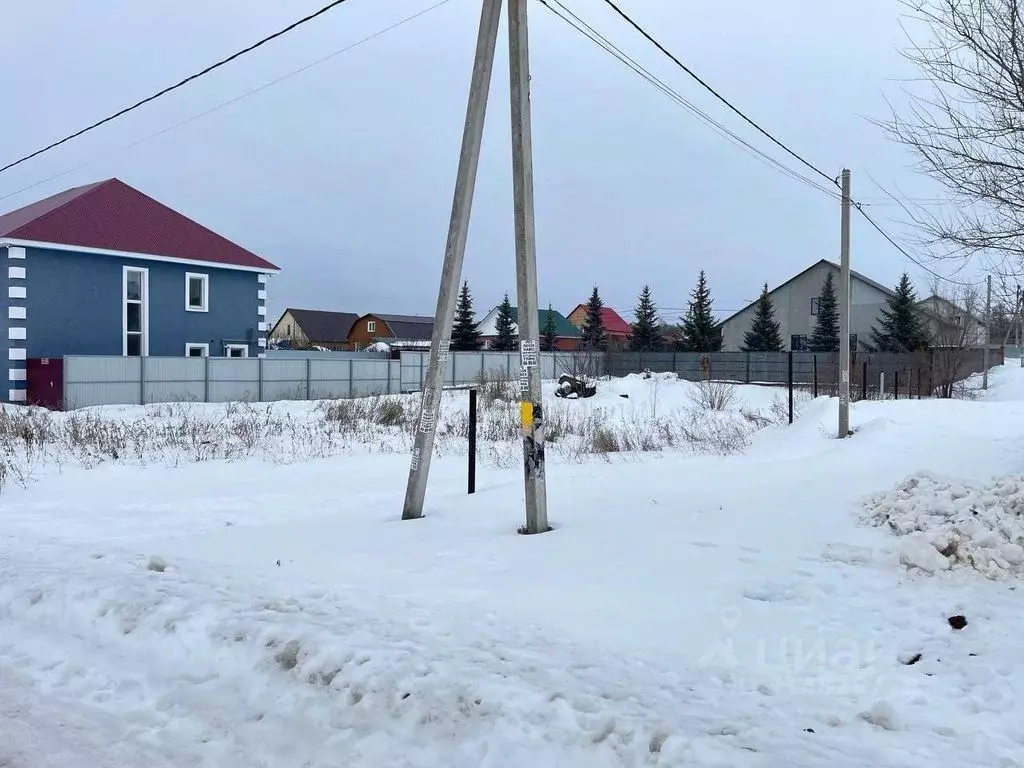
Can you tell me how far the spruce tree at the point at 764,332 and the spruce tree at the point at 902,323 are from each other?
6615mm

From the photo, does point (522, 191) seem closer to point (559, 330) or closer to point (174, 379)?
point (174, 379)

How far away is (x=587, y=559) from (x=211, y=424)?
12.7 metres

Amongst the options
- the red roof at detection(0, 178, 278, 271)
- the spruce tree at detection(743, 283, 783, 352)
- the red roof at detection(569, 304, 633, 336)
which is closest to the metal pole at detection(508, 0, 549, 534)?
the red roof at detection(0, 178, 278, 271)

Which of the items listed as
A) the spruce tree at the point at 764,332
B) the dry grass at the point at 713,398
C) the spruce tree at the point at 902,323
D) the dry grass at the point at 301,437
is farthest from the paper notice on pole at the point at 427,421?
the spruce tree at the point at 764,332

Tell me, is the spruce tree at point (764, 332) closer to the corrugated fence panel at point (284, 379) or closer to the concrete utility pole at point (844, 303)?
the corrugated fence panel at point (284, 379)

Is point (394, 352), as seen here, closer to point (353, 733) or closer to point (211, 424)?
point (211, 424)

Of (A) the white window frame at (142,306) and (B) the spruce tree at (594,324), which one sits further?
(B) the spruce tree at (594,324)

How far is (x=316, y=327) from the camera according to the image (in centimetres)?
8031

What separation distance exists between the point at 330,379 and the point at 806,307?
39.5 meters

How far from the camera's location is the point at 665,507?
26.3 ft

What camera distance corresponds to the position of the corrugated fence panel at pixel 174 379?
25.0m

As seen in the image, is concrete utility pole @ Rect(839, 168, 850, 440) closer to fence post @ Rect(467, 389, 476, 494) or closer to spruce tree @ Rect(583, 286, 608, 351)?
fence post @ Rect(467, 389, 476, 494)

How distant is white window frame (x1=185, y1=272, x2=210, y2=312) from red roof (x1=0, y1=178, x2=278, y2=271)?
0.65 meters

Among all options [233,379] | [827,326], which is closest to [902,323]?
[827,326]
